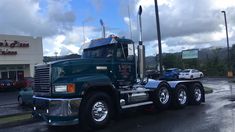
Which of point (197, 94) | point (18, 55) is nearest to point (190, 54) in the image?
point (18, 55)

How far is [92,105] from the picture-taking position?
10070 mm

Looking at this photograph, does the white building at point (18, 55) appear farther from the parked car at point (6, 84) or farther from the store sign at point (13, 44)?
the parked car at point (6, 84)

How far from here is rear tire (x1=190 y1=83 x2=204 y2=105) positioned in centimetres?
1487

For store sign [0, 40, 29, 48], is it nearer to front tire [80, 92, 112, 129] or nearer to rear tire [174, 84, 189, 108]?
rear tire [174, 84, 189, 108]

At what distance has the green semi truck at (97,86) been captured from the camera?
31.6ft

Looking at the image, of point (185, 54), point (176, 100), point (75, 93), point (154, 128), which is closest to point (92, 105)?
point (75, 93)

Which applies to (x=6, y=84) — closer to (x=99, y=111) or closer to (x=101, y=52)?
(x=101, y=52)

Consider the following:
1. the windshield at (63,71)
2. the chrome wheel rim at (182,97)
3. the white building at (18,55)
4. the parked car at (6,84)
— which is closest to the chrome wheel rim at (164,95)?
the chrome wheel rim at (182,97)

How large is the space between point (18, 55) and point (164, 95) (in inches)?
1252

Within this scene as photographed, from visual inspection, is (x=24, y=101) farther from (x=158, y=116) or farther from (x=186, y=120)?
(x=186, y=120)

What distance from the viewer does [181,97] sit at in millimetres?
14273

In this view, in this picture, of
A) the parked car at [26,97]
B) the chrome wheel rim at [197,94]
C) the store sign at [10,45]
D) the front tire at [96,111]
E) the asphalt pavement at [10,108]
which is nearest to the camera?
the front tire at [96,111]

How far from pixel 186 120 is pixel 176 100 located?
9.39 ft

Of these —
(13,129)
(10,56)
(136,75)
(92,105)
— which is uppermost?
(10,56)
